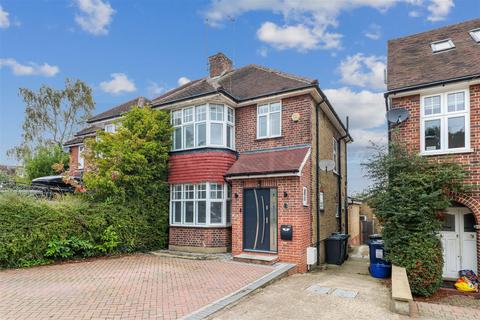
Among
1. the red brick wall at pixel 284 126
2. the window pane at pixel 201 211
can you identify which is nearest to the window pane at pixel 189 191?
the window pane at pixel 201 211

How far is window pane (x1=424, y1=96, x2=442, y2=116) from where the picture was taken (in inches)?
356

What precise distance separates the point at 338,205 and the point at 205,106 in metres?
8.27

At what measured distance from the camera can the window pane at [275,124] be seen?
1141 centimetres

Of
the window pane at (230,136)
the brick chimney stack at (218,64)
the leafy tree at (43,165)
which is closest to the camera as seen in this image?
the window pane at (230,136)

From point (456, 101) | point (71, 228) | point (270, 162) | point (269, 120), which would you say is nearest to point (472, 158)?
point (456, 101)

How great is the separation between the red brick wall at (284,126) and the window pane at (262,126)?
0.15m

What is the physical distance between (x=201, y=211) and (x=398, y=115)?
7.26 metres

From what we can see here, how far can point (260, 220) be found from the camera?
34.6 ft

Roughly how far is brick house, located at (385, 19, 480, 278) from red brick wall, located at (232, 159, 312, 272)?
10.6 ft

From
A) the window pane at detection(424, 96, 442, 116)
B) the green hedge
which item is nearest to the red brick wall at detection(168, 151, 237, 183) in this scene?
the green hedge

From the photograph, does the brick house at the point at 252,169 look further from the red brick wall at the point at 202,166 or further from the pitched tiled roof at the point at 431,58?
the pitched tiled roof at the point at 431,58

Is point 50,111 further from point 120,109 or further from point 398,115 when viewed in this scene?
point 398,115

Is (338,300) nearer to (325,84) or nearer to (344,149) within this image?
(325,84)

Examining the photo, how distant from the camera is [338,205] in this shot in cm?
1533
